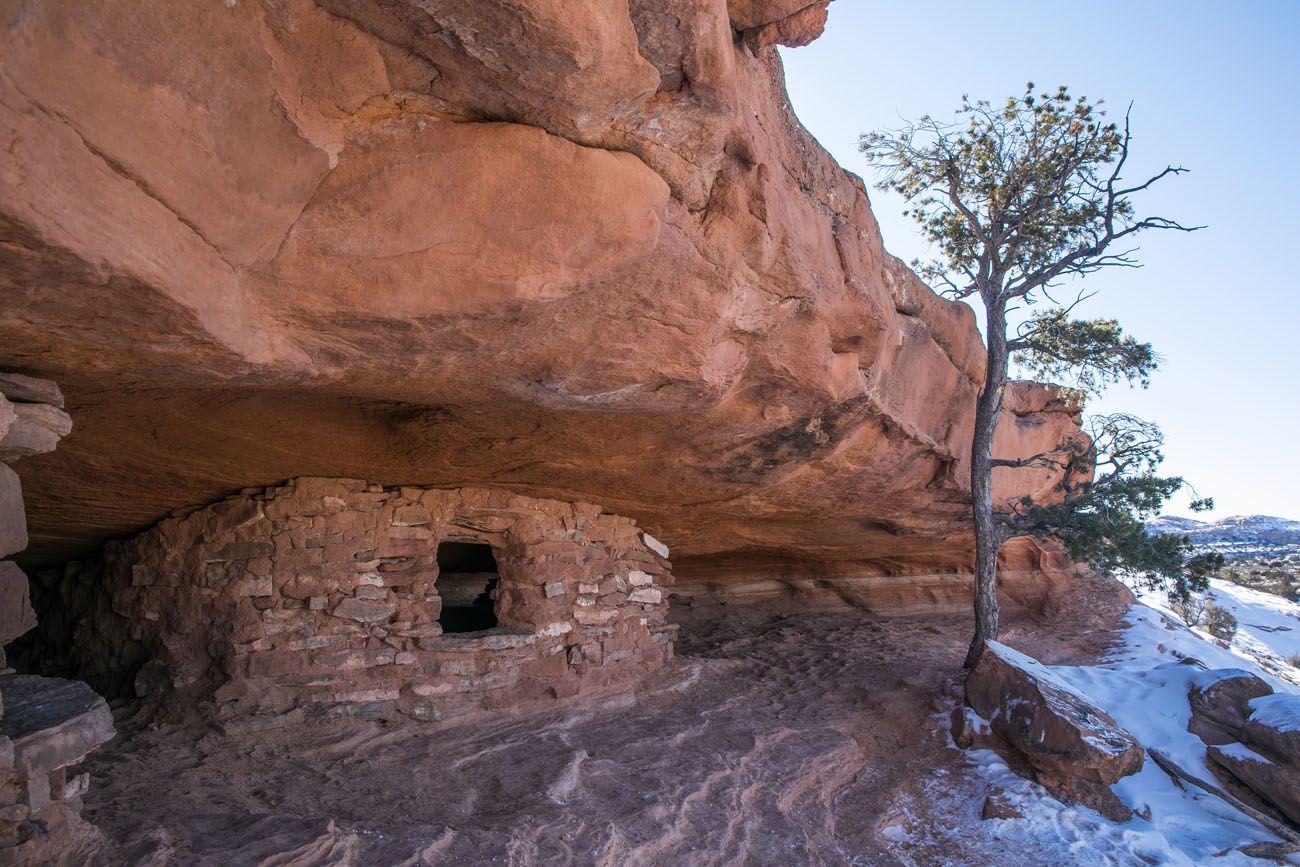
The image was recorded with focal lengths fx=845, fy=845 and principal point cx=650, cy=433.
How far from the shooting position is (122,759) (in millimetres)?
3828

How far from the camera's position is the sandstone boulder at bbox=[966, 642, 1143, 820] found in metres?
4.99

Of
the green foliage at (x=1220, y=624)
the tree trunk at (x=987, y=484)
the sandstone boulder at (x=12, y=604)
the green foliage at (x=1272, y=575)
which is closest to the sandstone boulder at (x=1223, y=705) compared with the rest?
the tree trunk at (x=987, y=484)

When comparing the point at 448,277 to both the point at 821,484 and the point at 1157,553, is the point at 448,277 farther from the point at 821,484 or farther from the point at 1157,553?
the point at 1157,553

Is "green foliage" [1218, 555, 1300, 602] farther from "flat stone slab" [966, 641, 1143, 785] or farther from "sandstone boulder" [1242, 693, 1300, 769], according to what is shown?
"flat stone slab" [966, 641, 1143, 785]

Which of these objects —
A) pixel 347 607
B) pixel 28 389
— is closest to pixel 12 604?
pixel 28 389

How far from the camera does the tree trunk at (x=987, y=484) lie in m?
6.73

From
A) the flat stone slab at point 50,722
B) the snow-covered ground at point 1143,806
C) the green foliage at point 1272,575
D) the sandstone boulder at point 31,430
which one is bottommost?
the snow-covered ground at point 1143,806

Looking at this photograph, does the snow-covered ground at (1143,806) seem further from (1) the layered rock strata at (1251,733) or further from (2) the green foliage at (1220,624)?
(2) the green foliage at (1220,624)

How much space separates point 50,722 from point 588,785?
7.56ft

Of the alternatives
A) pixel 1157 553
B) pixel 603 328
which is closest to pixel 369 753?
pixel 603 328

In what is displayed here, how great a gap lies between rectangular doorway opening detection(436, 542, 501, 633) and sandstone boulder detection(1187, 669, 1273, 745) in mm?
5360

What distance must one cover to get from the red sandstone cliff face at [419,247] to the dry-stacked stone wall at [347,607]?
0.23m

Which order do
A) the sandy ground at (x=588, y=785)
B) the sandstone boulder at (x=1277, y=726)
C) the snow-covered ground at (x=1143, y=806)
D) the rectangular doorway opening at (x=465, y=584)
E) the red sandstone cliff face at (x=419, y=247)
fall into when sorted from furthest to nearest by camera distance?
the rectangular doorway opening at (x=465, y=584), the sandstone boulder at (x=1277, y=726), the snow-covered ground at (x=1143, y=806), the sandy ground at (x=588, y=785), the red sandstone cliff face at (x=419, y=247)

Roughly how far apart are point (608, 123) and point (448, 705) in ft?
11.0
